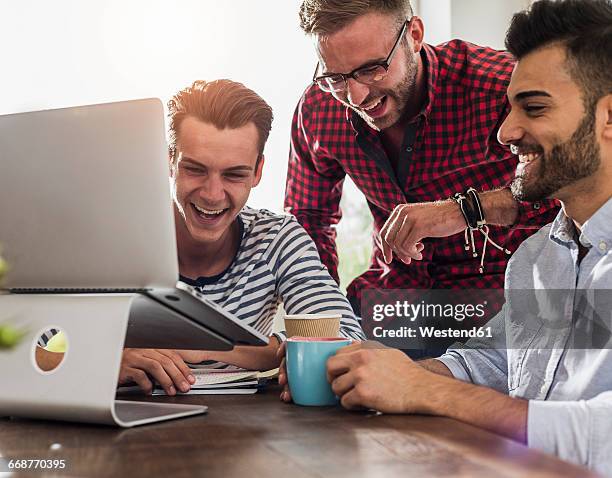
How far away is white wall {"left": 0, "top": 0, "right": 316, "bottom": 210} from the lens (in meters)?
2.89

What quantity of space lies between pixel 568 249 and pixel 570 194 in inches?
3.9

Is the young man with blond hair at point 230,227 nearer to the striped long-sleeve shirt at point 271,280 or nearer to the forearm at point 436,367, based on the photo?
the striped long-sleeve shirt at point 271,280

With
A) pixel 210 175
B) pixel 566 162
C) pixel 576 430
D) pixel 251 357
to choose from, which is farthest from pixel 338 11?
pixel 576 430

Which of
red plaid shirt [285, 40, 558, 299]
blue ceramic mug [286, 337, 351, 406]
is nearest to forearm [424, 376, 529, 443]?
blue ceramic mug [286, 337, 351, 406]

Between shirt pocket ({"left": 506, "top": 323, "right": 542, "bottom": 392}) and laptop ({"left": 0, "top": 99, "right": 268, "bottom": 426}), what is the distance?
56 centimetres

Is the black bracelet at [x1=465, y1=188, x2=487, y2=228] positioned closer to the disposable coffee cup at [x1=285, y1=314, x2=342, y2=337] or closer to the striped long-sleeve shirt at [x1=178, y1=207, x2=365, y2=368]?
the striped long-sleeve shirt at [x1=178, y1=207, x2=365, y2=368]

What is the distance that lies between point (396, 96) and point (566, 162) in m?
0.79

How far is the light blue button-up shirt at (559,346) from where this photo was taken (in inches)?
37.9

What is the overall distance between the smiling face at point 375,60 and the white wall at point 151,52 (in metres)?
1.03

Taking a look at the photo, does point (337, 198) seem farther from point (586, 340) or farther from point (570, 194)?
point (586, 340)

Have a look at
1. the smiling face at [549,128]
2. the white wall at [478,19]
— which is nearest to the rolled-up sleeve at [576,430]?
the smiling face at [549,128]

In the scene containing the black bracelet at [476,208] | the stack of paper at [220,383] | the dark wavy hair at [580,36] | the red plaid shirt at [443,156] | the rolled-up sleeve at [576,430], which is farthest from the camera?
the red plaid shirt at [443,156]

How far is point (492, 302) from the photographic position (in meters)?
2.15

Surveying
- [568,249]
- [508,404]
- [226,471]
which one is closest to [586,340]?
[568,249]
